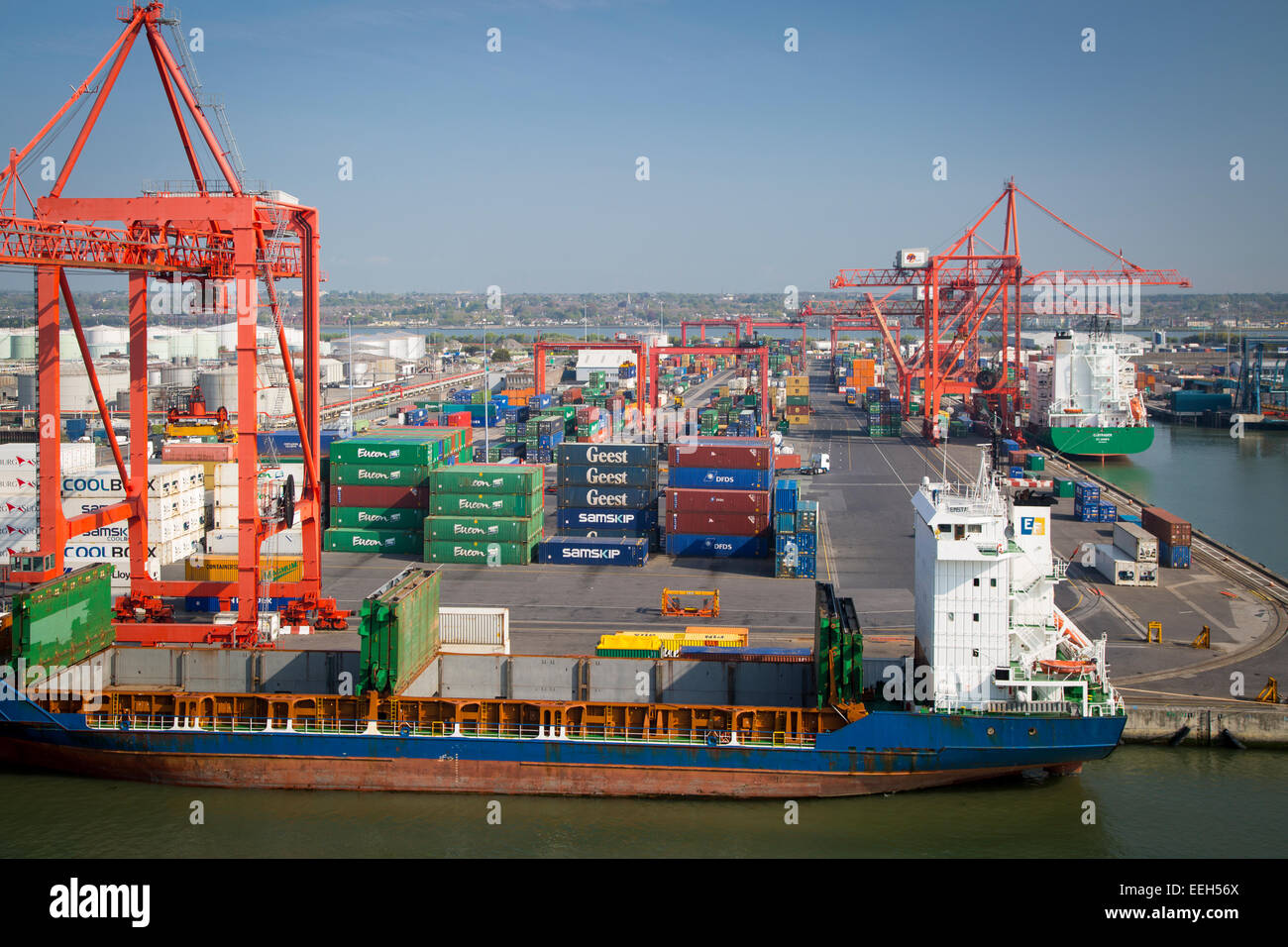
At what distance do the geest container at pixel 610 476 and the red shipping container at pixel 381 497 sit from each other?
611 centimetres

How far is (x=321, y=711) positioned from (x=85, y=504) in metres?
20.7

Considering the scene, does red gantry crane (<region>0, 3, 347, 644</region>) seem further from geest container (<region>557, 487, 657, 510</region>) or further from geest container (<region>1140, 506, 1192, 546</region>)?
geest container (<region>1140, 506, 1192, 546</region>)

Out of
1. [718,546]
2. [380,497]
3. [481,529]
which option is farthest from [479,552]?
[718,546]

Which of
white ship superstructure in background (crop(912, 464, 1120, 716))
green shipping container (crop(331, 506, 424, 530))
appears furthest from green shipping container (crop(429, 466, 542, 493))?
white ship superstructure in background (crop(912, 464, 1120, 716))

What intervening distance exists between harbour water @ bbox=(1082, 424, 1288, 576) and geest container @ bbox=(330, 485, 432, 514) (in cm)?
3465

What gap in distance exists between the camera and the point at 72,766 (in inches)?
985

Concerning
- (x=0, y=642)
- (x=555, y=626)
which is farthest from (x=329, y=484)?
(x=0, y=642)

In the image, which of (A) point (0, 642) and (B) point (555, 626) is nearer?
(A) point (0, 642)

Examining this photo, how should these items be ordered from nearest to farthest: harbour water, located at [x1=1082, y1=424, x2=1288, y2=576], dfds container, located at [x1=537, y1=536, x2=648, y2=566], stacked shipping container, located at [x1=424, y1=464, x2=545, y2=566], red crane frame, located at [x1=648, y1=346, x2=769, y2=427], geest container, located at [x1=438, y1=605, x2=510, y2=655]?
geest container, located at [x1=438, y1=605, x2=510, y2=655]
dfds container, located at [x1=537, y1=536, x2=648, y2=566]
stacked shipping container, located at [x1=424, y1=464, x2=545, y2=566]
harbour water, located at [x1=1082, y1=424, x2=1288, y2=576]
red crane frame, located at [x1=648, y1=346, x2=769, y2=427]

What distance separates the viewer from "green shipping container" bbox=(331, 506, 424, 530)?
148 feet

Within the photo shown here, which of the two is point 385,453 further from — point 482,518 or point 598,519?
point 598,519
